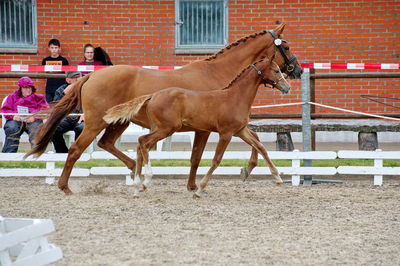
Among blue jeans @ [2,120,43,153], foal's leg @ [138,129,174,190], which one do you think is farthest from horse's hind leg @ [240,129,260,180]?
blue jeans @ [2,120,43,153]

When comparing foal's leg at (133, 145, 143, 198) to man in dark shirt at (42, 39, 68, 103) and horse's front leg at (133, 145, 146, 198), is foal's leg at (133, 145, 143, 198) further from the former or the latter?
man in dark shirt at (42, 39, 68, 103)

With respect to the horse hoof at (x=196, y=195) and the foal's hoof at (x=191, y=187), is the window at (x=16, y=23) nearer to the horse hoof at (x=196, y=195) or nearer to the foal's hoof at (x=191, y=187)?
the foal's hoof at (x=191, y=187)

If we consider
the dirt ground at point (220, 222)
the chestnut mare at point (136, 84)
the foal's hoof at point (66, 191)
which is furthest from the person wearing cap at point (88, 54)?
the foal's hoof at point (66, 191)

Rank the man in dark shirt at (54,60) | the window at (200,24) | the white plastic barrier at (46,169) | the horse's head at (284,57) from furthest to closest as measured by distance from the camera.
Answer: the window at (200,24), the man in dark shirt at (54,60), the white plastic barrier at (46,169), the horse's head at (284,57)

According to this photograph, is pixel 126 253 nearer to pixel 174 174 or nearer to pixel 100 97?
pixel 100 97

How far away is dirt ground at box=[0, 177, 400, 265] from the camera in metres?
6.03

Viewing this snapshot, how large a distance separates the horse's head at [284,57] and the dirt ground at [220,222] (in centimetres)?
154

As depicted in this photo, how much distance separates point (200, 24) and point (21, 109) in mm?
5364

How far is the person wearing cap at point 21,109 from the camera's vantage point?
11.9 meters

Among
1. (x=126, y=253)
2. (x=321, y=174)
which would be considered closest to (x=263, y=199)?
(x=321, y=174)

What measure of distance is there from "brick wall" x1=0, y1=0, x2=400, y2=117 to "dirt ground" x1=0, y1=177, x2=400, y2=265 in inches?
200

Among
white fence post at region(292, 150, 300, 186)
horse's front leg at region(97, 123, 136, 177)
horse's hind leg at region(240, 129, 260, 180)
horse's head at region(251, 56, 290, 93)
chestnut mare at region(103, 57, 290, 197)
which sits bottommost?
white fence post at region(292, 150, 300, 186)

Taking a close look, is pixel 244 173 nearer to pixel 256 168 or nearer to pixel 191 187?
pixel 191 187

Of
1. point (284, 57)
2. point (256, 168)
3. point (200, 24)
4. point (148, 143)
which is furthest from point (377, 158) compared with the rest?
point (200, 24)
